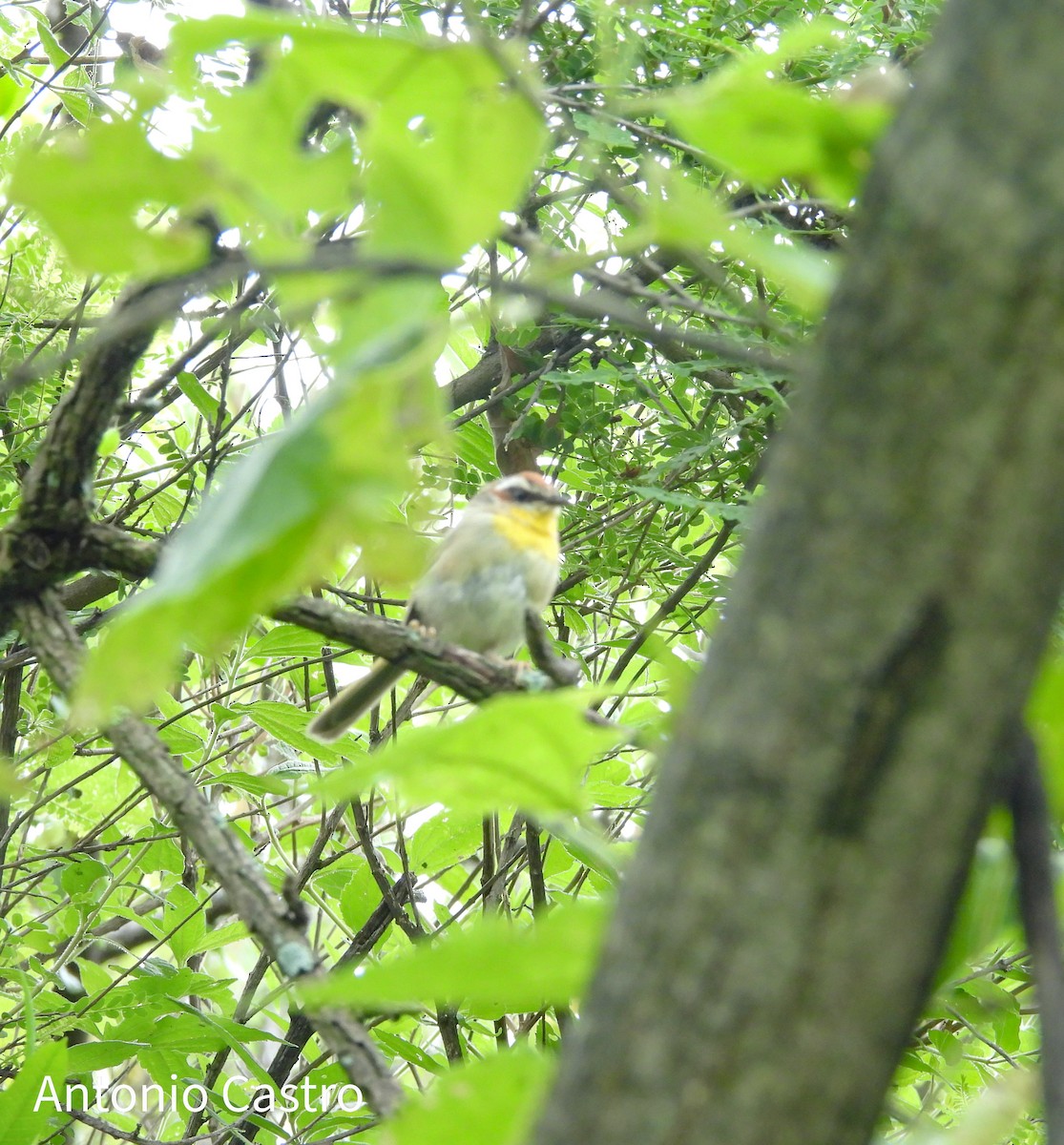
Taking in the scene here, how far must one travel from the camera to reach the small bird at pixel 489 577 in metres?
3.78

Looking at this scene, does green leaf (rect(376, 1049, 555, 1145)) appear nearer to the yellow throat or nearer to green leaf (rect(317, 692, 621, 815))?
Answer: green leaf (rect(317, 692, 621, 815))

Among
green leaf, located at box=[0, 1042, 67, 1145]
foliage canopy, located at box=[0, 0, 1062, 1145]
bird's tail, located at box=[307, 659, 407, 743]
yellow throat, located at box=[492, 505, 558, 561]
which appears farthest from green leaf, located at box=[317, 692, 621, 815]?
yellow throat, located at box=[492, 505, 558, 561]

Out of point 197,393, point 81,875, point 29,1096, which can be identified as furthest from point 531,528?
point 29,1096

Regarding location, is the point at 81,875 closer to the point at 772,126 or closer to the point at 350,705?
the point at 350,705

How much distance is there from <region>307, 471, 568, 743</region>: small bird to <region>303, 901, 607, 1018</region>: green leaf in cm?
292

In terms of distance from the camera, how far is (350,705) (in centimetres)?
375

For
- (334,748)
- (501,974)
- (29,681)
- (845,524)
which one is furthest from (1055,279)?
(29,681)

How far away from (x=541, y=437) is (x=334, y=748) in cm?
114

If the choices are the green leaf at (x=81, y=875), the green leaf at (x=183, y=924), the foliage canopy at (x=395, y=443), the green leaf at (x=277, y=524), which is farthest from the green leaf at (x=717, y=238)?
the green leaf at (x=81, y=875)

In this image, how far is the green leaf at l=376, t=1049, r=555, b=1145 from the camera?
0.72 m

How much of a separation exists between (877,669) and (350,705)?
10.7ft

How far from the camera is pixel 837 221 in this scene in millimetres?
3555

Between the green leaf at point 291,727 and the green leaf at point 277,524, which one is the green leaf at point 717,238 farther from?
the green leaf at point 291,727

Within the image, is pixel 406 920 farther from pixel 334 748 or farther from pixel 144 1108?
pixel 144 1108
